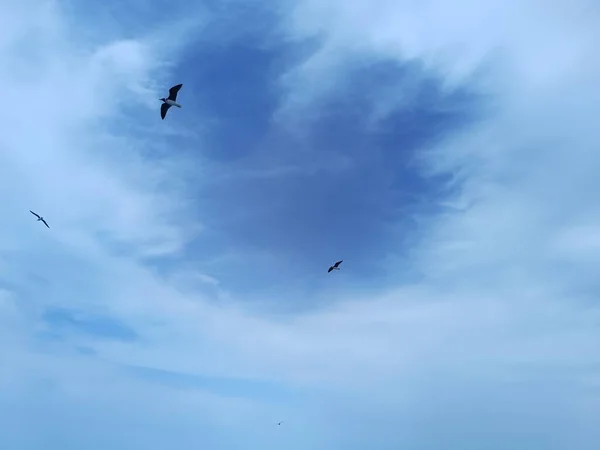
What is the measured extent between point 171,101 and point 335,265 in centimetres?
5235

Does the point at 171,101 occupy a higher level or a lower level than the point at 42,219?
lower

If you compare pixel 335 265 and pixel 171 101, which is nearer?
pixel 171 101

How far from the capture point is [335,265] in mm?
119812

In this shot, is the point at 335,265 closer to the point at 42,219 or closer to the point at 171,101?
the point at 171,101

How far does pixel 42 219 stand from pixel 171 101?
1990 inches

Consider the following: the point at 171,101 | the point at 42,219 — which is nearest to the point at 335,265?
the point at 171,101

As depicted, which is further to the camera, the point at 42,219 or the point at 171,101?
the point at 42,219

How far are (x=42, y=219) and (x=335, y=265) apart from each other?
65.3 m

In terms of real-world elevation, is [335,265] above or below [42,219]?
below

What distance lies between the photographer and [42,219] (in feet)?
386
